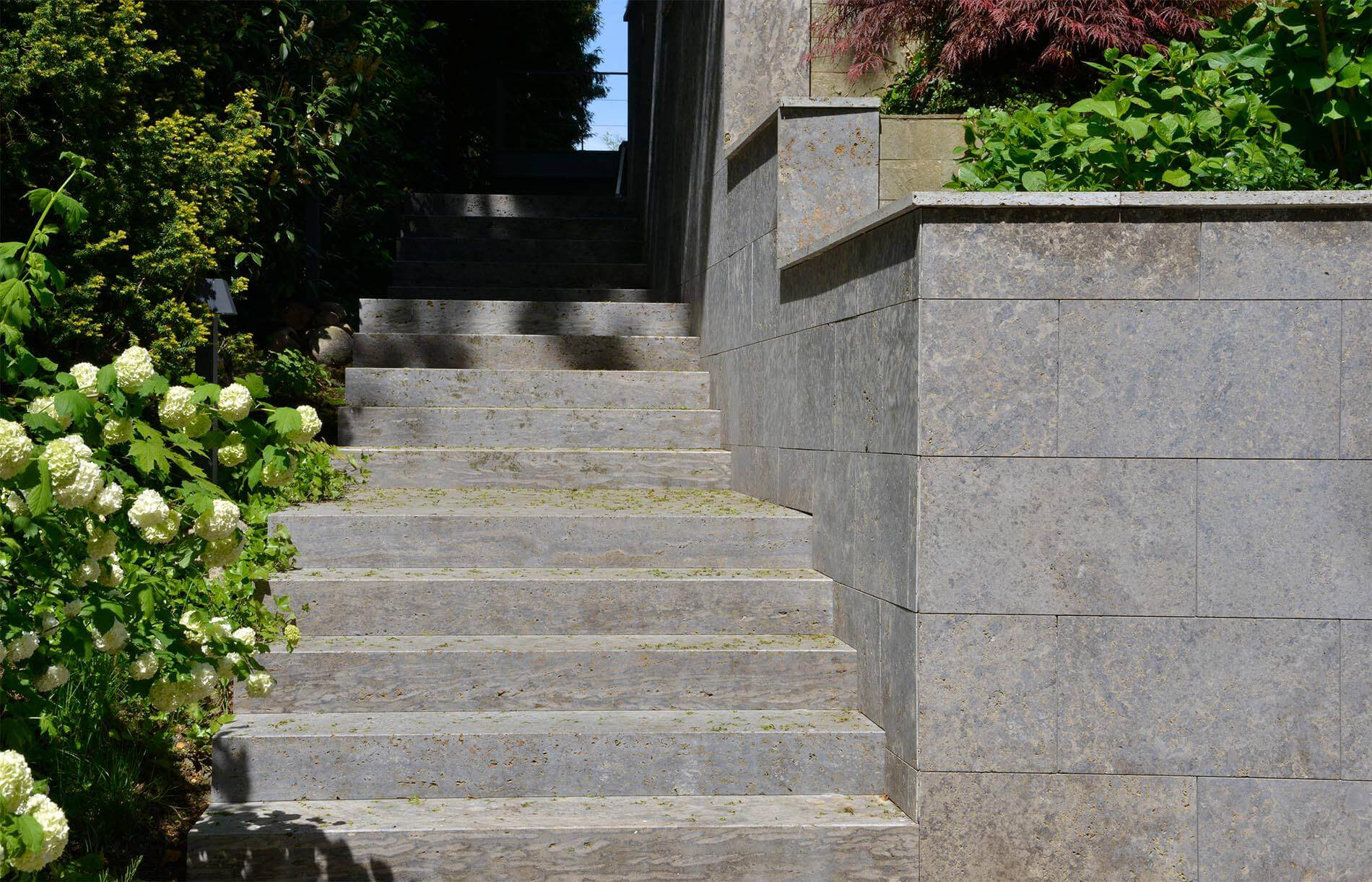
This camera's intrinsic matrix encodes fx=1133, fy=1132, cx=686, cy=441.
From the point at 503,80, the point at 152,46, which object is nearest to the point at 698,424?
the point at 152,46

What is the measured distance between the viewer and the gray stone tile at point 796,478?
3.97 metres

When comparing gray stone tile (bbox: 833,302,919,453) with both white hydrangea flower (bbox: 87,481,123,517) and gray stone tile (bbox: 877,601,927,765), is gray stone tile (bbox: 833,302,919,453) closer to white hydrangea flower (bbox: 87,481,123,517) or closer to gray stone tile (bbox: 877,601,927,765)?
gray stone tile (bbox: 877,601,927,765)

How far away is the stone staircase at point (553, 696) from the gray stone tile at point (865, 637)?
0.17 ft

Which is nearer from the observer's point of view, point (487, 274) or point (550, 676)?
point (550, 676)

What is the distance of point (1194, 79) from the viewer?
347 centimetres

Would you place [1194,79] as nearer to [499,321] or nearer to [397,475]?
[397,475]

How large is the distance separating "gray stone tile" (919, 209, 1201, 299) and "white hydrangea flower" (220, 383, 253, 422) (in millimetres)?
1714

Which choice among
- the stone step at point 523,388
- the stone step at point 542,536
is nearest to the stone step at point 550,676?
the stone step at point 542,536

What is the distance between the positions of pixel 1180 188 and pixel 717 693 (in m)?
2.05

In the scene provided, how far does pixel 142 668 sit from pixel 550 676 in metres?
1.51

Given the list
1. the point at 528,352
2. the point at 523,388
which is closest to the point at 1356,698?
the point at 523,388

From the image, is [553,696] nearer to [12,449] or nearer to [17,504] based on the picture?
[17,504]

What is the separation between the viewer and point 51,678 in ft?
6.91

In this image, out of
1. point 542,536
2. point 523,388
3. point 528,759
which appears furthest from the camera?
point 523,388
